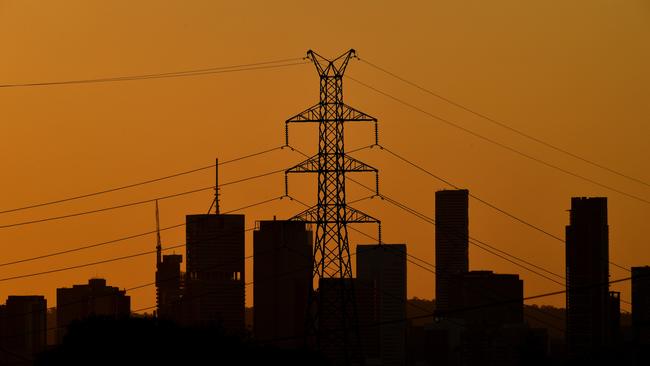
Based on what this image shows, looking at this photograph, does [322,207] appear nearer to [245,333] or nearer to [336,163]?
[336,163]

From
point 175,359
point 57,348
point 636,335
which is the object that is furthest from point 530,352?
point 57,348

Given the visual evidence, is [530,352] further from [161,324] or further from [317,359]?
[161,324]

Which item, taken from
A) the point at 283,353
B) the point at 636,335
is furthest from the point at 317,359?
the point at 636,335

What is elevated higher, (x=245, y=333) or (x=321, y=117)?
(x=321, y=117)

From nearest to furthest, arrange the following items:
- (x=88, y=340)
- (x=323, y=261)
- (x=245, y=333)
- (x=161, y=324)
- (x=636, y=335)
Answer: (x=636, y=335) → (x=323, y=261) → (x=88, y=340) → (x=161, y=324) → (x=245, y=333)

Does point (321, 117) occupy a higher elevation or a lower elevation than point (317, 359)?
higher

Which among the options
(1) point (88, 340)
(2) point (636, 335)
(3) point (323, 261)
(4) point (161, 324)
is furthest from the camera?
(4) point (161, 324)

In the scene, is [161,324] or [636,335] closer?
[636,335]

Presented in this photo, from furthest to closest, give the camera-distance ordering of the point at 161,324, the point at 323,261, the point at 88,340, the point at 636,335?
1. the point at 161,324
2. the point at 88,340
3. the point at 323,261
4. the point at 636,335

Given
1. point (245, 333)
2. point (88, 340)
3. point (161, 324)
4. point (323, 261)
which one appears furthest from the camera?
point (245, 333)
